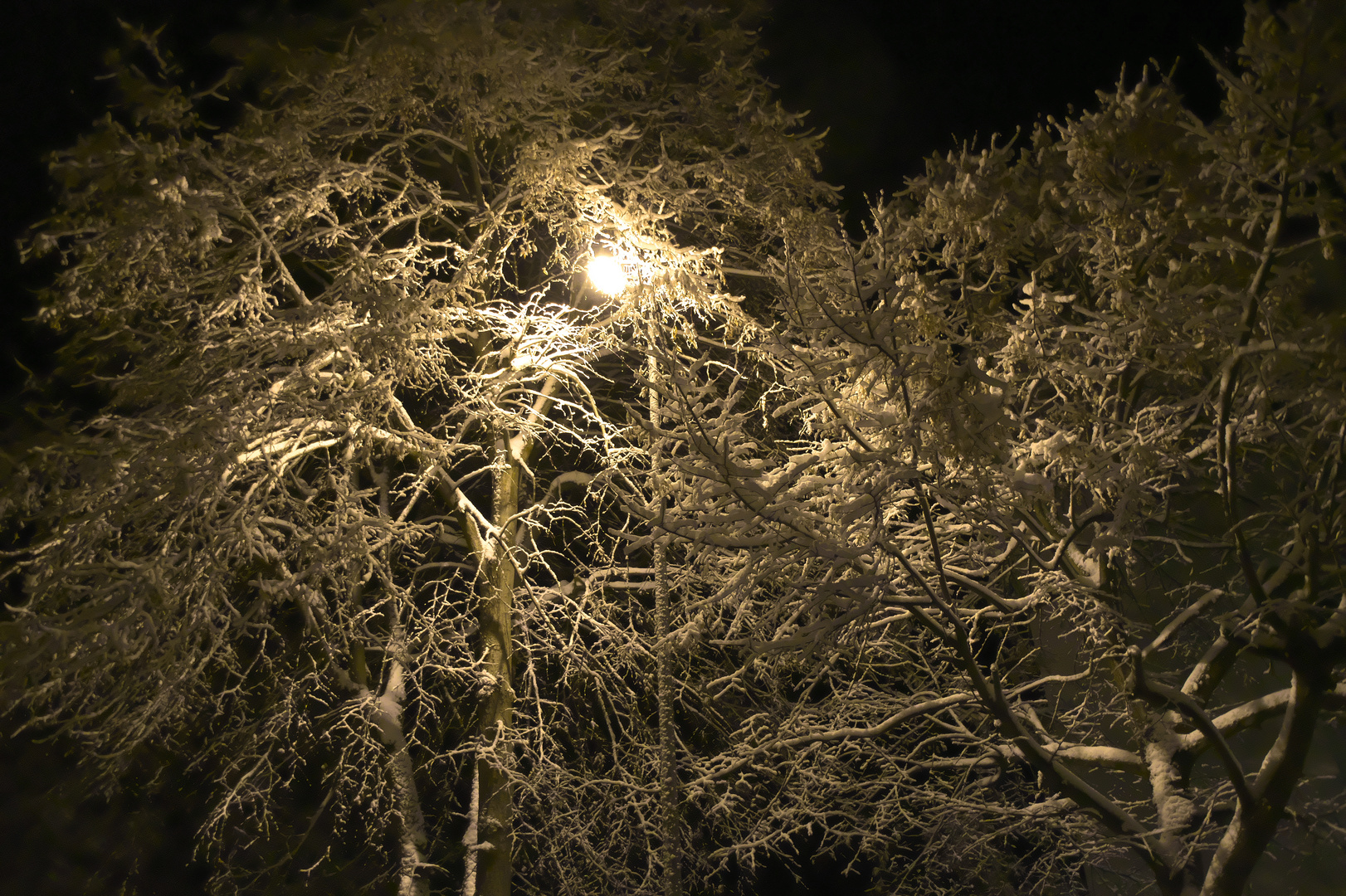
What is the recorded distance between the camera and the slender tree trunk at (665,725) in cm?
667

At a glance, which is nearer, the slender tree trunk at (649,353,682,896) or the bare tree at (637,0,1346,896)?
the bare tree at (637,0,1346,896)

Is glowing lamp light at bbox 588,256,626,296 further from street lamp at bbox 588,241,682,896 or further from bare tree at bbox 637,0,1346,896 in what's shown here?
bare tree at bbox 637,0,1346,896

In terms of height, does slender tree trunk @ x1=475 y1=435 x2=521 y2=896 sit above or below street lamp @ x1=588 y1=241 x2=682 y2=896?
below

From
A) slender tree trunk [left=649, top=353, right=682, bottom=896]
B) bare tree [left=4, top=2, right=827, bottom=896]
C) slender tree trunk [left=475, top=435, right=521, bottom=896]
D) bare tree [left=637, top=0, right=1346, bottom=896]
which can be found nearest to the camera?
bare tree [left=637, top=0, right=1346, bottom=896]

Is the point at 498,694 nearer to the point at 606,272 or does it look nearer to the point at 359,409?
the point at 359,409

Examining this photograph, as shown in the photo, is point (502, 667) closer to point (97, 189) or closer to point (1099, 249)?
point (97, 189)

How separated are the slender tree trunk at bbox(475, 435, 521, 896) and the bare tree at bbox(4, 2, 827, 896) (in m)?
0.03

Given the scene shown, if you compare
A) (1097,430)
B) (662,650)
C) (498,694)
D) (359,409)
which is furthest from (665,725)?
(1097,430)

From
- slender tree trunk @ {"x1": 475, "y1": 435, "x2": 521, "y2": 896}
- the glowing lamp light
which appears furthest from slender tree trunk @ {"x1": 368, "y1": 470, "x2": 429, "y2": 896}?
the glowing lamp light

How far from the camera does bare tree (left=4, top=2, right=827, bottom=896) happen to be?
6516 millimetres

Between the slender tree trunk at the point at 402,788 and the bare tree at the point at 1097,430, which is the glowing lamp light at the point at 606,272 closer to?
the bare tree at the point at 1097,430

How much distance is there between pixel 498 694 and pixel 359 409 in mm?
2814

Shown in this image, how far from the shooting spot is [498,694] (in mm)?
8188

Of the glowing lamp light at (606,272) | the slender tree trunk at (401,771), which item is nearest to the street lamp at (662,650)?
the glowing lamp light at (606,272)
